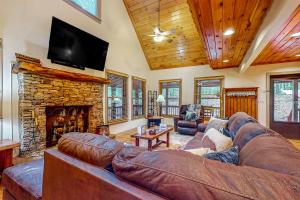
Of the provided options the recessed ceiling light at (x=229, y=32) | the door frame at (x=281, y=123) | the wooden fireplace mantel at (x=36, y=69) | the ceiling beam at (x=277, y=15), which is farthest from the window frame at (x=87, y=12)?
the door frame at (x=281, y=123)

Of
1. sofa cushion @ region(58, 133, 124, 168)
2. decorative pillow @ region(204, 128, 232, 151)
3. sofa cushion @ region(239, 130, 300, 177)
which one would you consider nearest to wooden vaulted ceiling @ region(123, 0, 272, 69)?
decorative pillow @ region(204, 128, 232, 151)

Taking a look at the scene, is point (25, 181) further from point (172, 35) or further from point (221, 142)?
point (172, 35)

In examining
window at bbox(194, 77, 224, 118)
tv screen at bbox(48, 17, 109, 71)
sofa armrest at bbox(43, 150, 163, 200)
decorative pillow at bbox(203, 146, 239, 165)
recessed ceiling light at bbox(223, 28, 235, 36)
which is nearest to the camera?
sofa armrest at bbox(43, 150, 163, 200)

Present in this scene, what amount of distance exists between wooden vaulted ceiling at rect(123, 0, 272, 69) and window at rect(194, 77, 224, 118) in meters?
0.61

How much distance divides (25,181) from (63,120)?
8.16 ft

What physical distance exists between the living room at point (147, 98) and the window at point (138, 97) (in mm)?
43

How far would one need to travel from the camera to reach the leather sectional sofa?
58cm

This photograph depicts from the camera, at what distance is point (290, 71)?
15.6 ft

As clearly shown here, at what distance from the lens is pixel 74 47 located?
3.69 meters

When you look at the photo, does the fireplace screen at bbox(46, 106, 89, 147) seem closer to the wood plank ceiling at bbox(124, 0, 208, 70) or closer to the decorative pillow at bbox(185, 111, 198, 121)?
the decorative pillow at bbox(185, 111, 198, 121)

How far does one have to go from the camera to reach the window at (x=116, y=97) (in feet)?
16.8

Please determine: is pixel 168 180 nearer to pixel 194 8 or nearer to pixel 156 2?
pixel 194 8

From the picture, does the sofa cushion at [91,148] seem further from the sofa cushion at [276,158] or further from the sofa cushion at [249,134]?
the sofa cushion at [249,134]

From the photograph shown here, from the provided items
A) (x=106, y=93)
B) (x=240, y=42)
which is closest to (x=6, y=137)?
(x=106, y=93)
